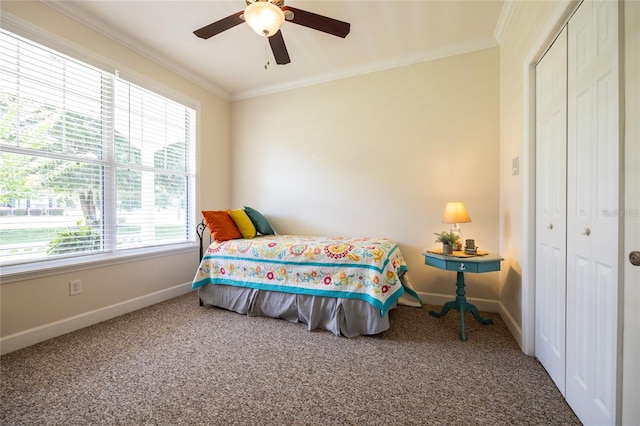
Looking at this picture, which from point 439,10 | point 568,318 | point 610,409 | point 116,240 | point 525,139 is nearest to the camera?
point 610,409

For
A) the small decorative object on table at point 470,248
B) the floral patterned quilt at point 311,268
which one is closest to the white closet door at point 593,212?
the small decorative object on table at point 470,248

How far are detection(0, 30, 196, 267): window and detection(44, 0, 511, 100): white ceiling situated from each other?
1.62 feet

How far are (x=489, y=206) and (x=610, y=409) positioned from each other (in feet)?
6.38

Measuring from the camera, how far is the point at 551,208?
1588 millimetres

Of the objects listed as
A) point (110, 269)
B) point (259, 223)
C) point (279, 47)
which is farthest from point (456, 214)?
point (110, 269)

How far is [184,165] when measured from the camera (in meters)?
3.37

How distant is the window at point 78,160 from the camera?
6.36ft

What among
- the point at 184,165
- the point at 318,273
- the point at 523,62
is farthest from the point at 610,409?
the point at 184,165

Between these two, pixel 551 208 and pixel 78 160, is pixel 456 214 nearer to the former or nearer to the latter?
pixel 551 208

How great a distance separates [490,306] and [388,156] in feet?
6.45

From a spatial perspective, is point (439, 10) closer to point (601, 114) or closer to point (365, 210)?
point (601, 114)

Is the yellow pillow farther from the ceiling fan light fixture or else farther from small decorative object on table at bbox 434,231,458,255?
small decorative object on table at bbox 434,231,458,255

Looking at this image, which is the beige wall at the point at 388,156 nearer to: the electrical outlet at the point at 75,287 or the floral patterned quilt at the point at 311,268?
the floral patterned quilt at the point at 311,268

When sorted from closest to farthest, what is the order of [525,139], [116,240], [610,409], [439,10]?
[610,409] < [525,139] < [439,10] < [116,240]
